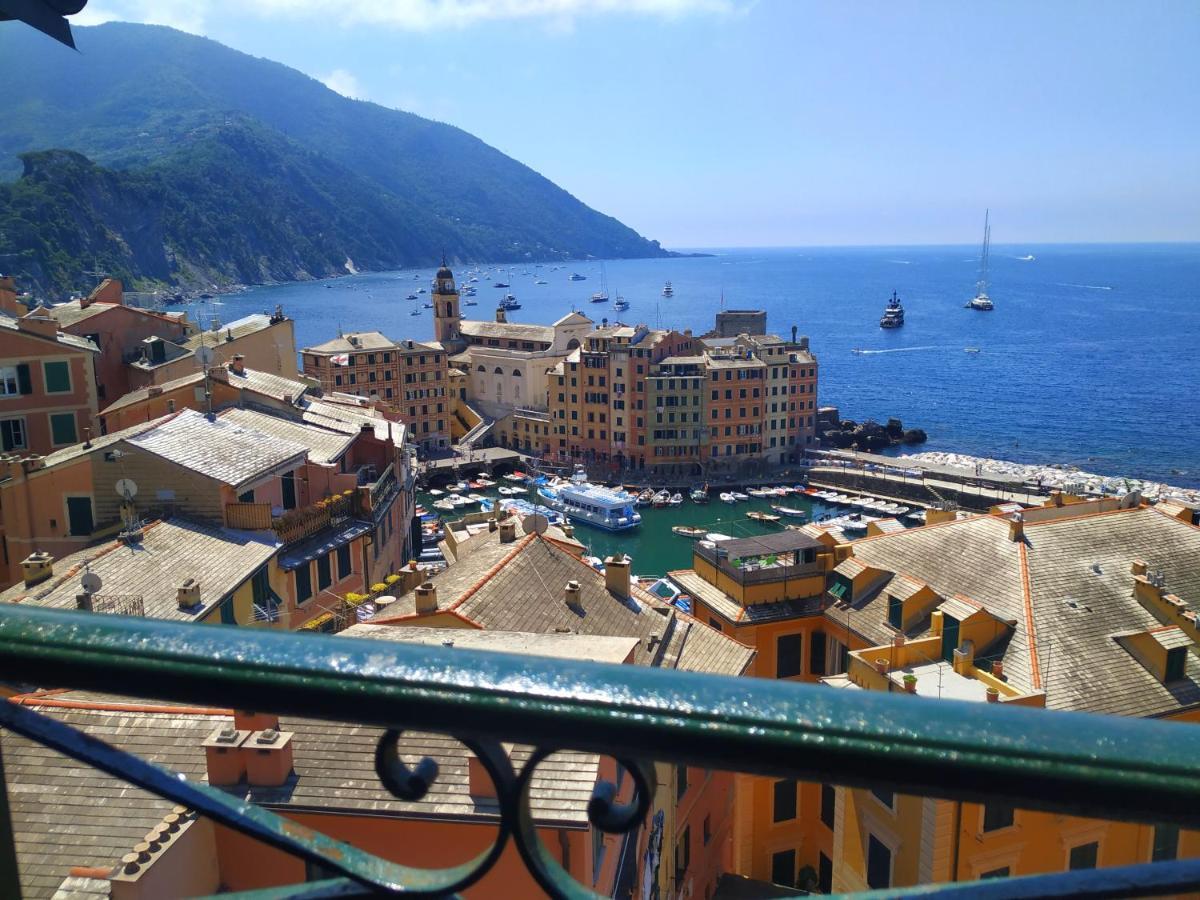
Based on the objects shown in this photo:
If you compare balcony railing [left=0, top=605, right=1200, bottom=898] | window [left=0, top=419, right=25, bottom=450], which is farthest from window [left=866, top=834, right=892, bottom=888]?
window [left=0, top=419, right=25, bottom=450]

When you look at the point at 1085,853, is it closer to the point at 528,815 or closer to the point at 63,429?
the point at 528,815

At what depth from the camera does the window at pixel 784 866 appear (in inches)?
664

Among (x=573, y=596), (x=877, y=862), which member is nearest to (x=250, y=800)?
(x=573, y=596)

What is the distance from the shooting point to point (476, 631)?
1114cm

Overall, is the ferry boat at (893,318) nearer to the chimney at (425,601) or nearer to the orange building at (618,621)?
the orange building at (618,621)

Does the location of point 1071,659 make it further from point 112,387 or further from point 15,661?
point 112,387

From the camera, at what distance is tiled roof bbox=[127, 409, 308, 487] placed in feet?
51.8

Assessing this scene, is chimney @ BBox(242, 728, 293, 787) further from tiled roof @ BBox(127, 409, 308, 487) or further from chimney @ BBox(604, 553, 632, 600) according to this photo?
tiled roof @ BBox(127, 409, 308, 487)

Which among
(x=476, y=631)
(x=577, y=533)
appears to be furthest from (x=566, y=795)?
(x=577, y=533)

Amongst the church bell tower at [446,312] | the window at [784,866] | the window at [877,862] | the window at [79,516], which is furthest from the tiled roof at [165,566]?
the church bell tower at [446,312]

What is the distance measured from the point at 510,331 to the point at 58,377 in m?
50.6

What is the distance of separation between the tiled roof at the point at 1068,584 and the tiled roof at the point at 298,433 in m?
9.74

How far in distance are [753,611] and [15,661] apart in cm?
1815

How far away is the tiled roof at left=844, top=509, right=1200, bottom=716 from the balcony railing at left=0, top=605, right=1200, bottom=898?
14.3 m
